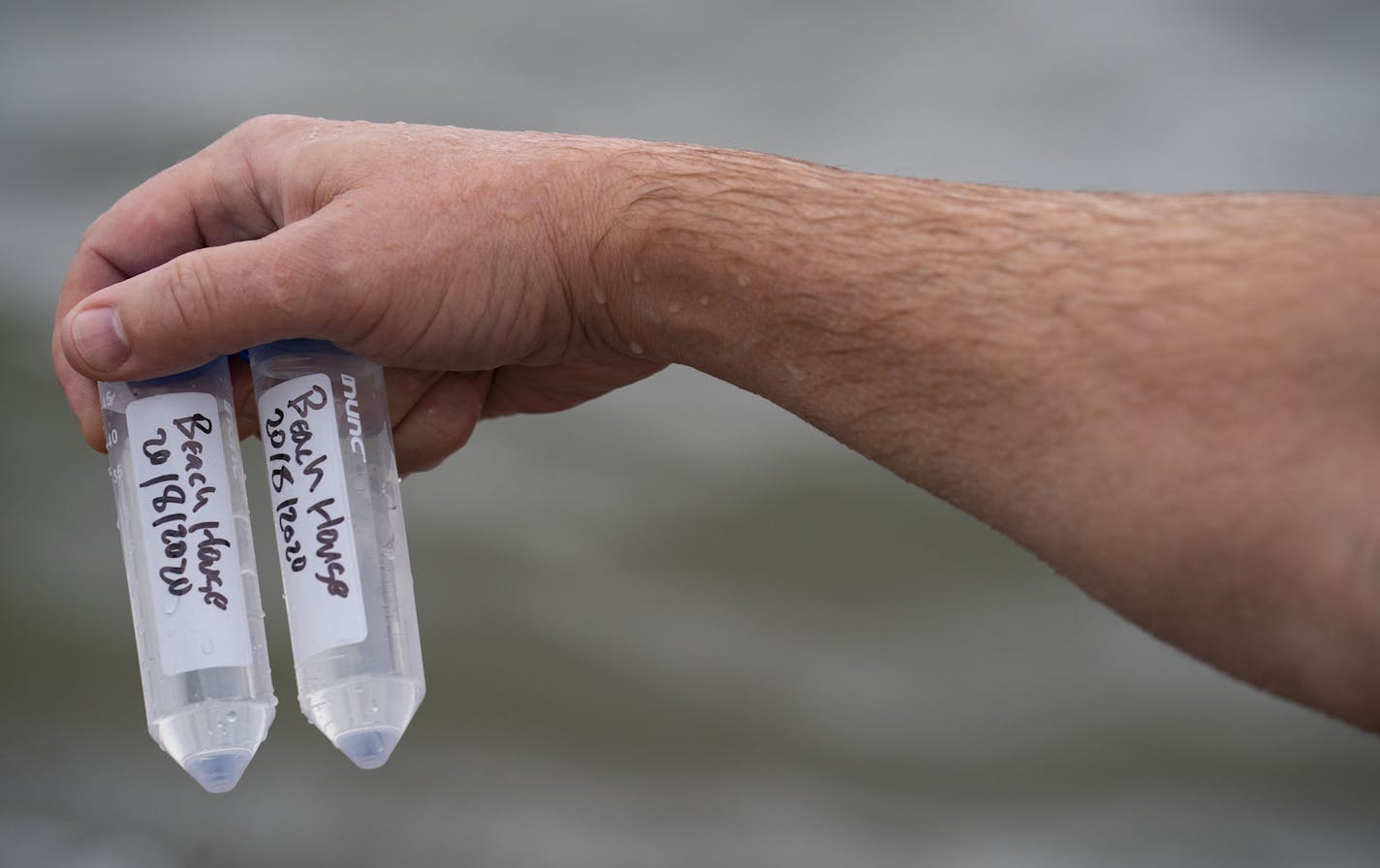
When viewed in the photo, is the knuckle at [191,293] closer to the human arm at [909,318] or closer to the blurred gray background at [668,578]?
the human arm at [909,318]

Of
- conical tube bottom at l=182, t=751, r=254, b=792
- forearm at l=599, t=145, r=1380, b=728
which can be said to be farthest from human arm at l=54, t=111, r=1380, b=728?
conical tube bottom at l=182, t=751, r=254, b=792

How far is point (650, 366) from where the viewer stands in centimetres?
144

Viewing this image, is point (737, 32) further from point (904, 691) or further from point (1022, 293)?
point (1022, 293)

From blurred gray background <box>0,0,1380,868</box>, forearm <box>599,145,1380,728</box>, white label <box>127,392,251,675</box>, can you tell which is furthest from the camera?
blurred gray background <box>0,0,1380,868</box>

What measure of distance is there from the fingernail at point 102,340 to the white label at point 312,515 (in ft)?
0.43

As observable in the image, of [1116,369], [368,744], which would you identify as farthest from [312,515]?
[1116,369]

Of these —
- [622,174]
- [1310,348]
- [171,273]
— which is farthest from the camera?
[622,174]

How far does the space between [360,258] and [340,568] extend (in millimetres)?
284

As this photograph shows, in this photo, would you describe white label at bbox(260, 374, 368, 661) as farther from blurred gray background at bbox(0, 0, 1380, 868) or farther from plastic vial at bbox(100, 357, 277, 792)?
blurred gray background at bbox(0, 0, 1380, 868)

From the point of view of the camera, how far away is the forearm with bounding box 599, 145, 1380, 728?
2.72 feet

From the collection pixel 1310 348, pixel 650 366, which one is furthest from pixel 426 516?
pixel 1310 348

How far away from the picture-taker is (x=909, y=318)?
1021 millimetres

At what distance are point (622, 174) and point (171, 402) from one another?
47 cm

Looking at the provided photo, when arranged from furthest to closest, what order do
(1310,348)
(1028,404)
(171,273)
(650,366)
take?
1. (650,366)
2. (171,273)
3. (1028,404)
4. (1310,348)
